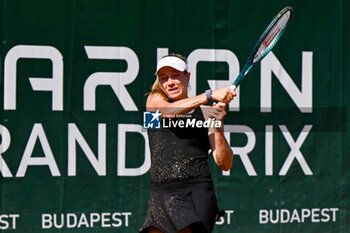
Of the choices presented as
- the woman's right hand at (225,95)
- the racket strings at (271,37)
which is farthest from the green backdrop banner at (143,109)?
the woman's right hand at (225,95)

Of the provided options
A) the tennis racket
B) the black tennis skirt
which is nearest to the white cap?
the tennis racket

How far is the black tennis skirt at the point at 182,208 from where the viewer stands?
3.02 m

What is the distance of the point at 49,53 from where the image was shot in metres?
4.98

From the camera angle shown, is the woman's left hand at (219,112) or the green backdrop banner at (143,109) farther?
the green backdrop banner at (143,109)

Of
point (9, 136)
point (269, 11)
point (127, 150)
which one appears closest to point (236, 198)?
point (127, 150)

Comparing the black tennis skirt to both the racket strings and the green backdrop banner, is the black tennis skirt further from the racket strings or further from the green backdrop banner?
the green backdrop banner

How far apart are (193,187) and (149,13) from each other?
2480mm

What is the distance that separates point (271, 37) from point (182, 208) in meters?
1.17

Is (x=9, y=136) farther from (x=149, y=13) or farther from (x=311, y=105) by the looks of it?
(x=311, y=105)

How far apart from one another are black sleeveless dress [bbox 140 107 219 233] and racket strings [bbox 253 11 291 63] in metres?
0.61

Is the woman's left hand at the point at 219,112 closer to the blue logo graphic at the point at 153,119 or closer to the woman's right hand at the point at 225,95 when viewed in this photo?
the woman's right hand at the point at 225,95

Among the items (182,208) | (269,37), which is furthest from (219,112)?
(269,37)

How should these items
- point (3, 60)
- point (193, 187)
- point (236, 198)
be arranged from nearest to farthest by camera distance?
point (193, 187) → point (3, 60) → point (236, 198)

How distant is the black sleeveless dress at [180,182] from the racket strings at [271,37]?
0.61 meters
